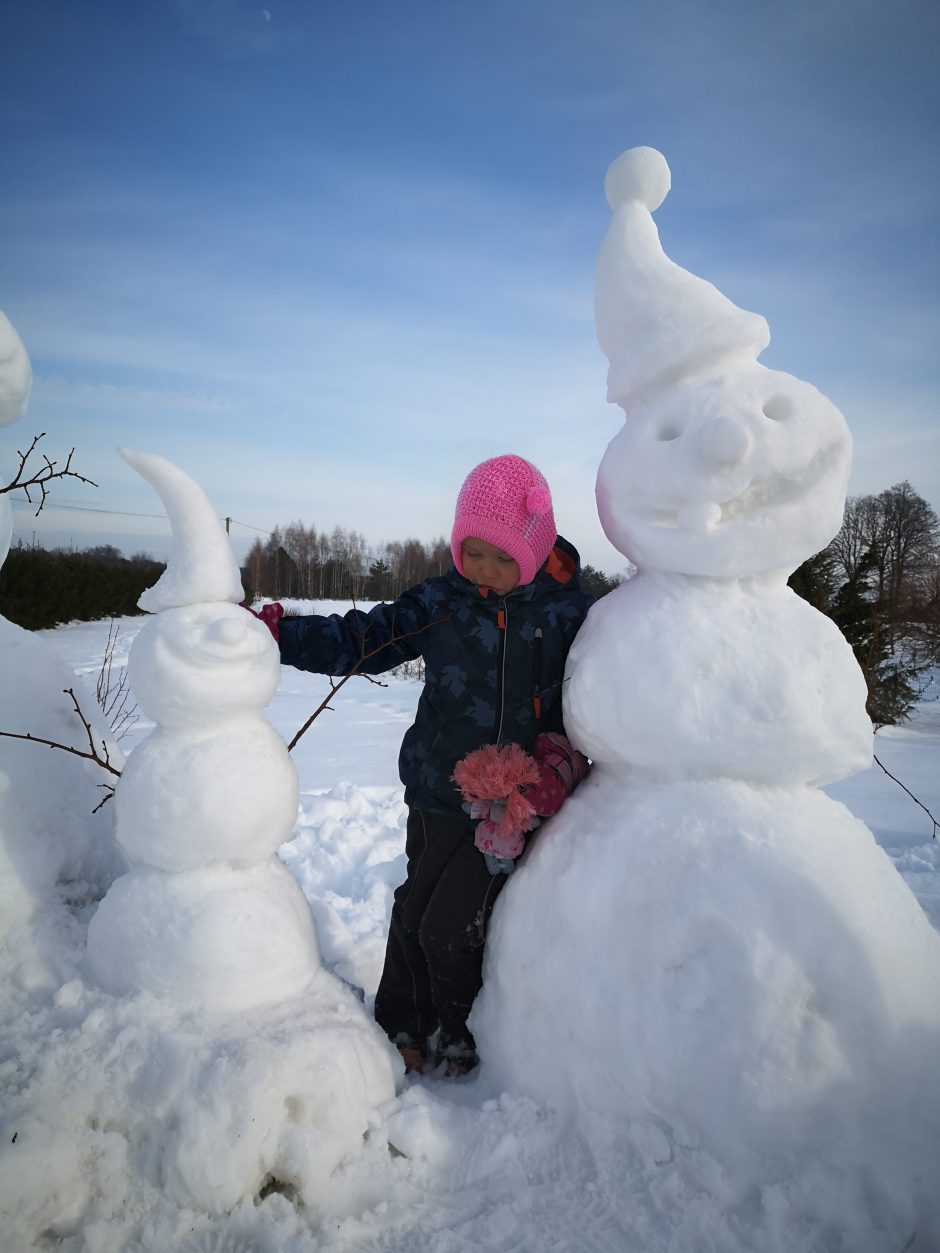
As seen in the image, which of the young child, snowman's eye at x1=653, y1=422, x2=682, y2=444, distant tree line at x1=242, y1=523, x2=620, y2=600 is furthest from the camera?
distant tree line at x1=242, y1=523, x2=620, y2=600

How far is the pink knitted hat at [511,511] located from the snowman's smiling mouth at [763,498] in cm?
49

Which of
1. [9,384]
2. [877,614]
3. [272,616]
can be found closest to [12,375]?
[9,384]

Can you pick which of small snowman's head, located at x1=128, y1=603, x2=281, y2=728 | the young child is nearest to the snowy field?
the young child

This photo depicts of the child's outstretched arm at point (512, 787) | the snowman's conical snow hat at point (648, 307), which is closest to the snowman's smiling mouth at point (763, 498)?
the snowman's conical snow hat at point (648, 307)

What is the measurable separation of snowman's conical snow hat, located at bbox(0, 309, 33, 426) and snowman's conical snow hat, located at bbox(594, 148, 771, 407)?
1678 mm

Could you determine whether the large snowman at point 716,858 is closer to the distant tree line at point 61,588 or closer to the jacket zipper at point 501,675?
the jacket zipper at point 501,675

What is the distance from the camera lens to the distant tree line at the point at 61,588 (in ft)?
51.2

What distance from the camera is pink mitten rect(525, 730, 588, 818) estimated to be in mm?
1842

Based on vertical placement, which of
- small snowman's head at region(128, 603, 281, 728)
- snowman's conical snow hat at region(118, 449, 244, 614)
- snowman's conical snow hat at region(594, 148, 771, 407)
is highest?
snowman's conical snow hat at region(594, 148, 771, 407)

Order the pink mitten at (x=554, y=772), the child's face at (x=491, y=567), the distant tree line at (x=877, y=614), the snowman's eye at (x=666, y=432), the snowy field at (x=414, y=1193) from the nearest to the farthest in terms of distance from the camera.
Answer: the snowy field at (x=414, y=1193) < the snowman's eye at (x=666, y=432) < the pink mitten at (x=554, y=772) < the child's face at (x=491, y=567) < the distant tree line at (x=877, y=614)

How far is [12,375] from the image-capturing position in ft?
6.32

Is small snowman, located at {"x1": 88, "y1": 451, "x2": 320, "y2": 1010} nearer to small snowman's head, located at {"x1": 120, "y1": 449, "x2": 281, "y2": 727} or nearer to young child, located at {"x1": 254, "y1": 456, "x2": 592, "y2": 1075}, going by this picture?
small snowman's head, located at {"x1": 120, "y1": 449, "x2": 281, "y2": 727}

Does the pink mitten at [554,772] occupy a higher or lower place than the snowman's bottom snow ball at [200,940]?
higher

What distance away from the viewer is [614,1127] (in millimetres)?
1493
